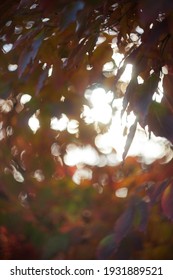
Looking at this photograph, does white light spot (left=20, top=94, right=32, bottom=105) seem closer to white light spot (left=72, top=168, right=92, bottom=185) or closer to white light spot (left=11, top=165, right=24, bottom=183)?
white light spot (left=11, top=165, right=24, bottom=183)

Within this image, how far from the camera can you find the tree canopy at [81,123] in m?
0.69

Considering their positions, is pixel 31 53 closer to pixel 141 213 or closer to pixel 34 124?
pixel 141 213

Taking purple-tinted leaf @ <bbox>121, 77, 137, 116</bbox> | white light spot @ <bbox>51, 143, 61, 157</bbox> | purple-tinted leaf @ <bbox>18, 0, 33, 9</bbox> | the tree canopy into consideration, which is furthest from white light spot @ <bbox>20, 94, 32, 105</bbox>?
purple-tinted leaf @ <bbox>121, 77, 137, 116</bbox>

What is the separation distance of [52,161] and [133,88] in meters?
0.63

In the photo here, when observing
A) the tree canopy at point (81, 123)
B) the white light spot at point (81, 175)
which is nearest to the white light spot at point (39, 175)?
the tree canopy at point (81, 123)

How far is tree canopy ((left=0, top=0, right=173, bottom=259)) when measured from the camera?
2.26 ft

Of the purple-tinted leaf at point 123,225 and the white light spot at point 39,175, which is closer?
the purple-tinted leaf at point 123,225

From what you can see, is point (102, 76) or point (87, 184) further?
point (87, 184)

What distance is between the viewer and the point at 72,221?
1.38 m

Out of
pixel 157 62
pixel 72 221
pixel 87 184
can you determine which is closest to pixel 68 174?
pixel 87 184

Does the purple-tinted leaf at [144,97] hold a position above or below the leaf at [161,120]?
above

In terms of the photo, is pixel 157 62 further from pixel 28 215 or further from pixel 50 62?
pixel 28 215

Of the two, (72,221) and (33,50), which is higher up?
(33,50)

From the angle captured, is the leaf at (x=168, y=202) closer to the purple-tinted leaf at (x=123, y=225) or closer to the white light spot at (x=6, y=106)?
the purple-tinted leaf at (x=123, y=225)
